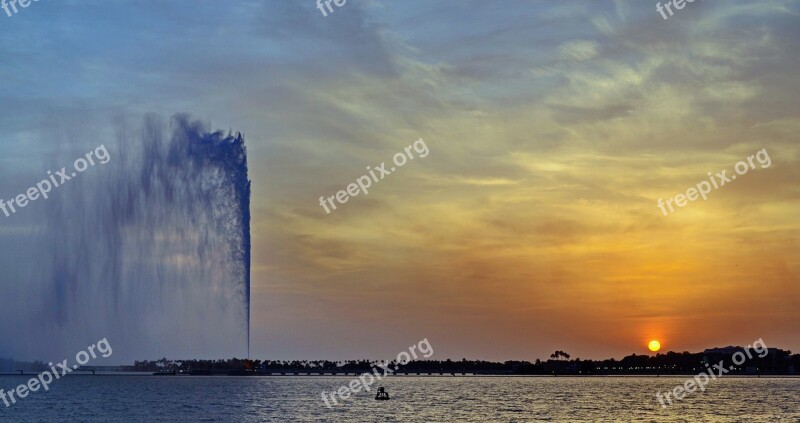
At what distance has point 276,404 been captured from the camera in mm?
122188

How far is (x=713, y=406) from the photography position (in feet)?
403

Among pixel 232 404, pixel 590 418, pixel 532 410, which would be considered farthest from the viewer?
pixel 232 404

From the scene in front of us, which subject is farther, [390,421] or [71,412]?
[71,412]

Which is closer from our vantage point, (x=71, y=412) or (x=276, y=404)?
(x=71, y=412)

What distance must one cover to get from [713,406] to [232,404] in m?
69.1

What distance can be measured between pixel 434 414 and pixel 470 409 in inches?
510

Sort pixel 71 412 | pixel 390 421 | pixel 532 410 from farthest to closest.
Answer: pixel 532 410, pixel 71 412, pixel 390 421

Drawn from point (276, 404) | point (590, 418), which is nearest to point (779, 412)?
point (590, 418)

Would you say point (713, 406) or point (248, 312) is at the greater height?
point (248, 312)

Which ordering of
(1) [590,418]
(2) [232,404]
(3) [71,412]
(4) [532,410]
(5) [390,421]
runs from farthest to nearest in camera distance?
(2) [232,404]
(4) [532,410]
(3) [71,412]
(1) [590,418]
(5) [390,421]

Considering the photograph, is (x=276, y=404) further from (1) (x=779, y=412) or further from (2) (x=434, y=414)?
(1) (x=779, y=412)

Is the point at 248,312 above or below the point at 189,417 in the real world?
above

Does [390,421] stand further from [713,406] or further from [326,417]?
[713,406]

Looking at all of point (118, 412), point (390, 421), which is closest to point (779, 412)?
point (390, 421)
